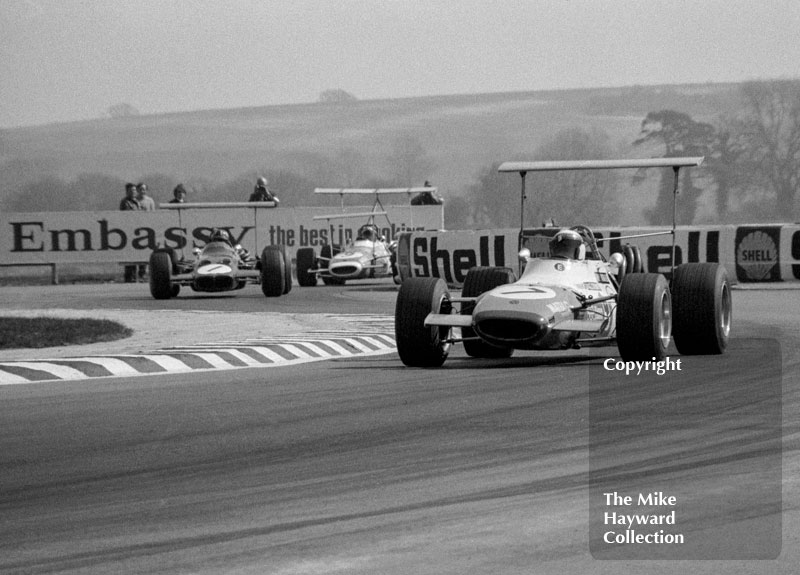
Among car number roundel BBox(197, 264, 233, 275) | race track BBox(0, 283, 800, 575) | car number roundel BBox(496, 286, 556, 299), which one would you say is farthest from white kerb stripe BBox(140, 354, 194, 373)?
car number roundel BBox(197, 264, 233, 275)

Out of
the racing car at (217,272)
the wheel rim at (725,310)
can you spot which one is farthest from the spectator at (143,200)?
the wheel rim at (725,310)

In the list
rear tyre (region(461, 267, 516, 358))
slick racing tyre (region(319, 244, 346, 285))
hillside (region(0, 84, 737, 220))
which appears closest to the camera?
rear tyre (region(461, 267, 516, 358))

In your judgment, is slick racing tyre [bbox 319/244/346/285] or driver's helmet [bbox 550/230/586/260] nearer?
driver's helmet [bbox 550/230/586/260]

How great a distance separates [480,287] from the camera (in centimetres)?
1157

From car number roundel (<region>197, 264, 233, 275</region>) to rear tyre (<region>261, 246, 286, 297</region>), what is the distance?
0.54 metres

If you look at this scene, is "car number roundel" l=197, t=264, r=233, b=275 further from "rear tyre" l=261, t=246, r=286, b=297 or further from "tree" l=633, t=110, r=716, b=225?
"tree" l=633, t=110, r=716, b=225

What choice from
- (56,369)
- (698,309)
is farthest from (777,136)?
(56,369)

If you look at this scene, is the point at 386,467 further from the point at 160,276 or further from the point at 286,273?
the point at 286,273

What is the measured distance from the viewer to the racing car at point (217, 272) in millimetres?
22005

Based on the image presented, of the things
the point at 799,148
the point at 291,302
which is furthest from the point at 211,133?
the point at 291,302

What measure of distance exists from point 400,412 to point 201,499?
2577mm

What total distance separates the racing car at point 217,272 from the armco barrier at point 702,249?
9.61 ft

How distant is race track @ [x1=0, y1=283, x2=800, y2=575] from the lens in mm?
4691

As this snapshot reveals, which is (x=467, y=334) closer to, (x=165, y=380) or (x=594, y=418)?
(x=165, y=380)
